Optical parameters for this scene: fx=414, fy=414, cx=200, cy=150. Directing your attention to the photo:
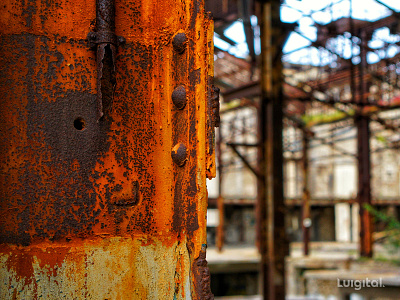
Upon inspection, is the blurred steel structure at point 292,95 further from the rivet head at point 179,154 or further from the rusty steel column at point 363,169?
the rivet head at point 179,154

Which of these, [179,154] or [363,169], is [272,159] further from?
[363,169]

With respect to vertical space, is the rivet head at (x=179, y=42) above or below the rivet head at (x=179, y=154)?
above

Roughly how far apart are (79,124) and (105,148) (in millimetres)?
98

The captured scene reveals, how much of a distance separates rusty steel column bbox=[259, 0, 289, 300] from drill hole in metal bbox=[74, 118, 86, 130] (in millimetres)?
6221

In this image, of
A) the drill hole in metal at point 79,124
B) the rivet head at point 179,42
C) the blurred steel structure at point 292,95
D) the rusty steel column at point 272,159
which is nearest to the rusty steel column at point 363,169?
the blurred steel structure at point 292,95

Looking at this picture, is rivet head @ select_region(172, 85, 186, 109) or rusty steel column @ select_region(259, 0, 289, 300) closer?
rivet head @ select_region(172, 85, 186, 109)

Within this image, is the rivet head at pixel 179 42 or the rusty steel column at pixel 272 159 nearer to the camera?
the rivet head at pixel 179 42

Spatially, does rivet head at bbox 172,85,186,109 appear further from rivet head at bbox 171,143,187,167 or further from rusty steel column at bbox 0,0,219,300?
rivet head at bbox 171,143,187,167

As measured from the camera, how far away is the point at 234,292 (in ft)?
45.6

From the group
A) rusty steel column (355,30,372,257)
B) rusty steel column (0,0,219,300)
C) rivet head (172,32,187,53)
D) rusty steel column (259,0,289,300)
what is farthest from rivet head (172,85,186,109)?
rusty steel column (355,30,372,257)

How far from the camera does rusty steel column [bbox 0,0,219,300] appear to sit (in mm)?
1090

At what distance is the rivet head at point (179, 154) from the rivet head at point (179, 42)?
0.93 feet

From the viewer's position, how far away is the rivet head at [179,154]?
1190 mm

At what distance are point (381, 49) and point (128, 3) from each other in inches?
529
